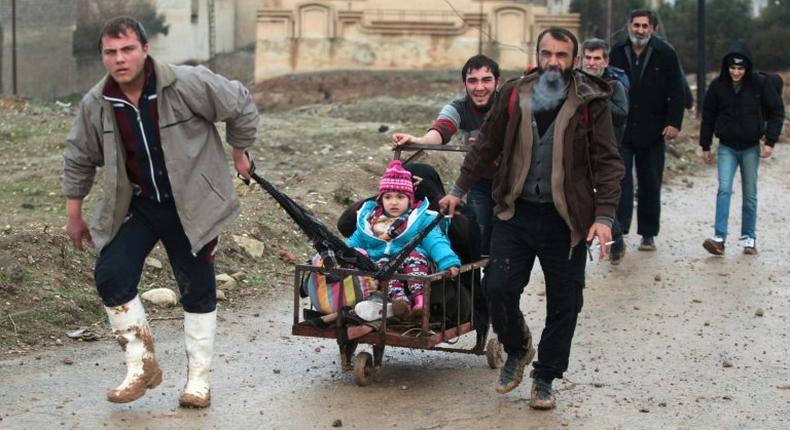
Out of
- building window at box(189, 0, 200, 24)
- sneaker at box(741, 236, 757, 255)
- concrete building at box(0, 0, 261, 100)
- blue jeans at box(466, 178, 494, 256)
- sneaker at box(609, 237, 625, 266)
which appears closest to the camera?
blue jeans at box(466, 178, 494, 256)

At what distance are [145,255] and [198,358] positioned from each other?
0.57 metres

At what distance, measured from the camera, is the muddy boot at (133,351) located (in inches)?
271

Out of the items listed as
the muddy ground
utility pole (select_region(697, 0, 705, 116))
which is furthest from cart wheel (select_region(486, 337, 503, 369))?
utility pole (select_region(697, 0, 705, 116))

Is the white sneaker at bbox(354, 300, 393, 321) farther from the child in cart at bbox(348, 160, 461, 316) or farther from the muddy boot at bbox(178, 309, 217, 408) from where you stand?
the muddy boot at bbox(178, 309, 217, 408)

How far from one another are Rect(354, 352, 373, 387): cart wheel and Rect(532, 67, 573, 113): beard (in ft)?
5.28

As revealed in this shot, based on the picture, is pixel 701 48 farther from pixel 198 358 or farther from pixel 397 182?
pixel 198 358

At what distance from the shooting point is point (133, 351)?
693cm

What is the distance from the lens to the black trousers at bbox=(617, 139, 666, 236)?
12.4 m

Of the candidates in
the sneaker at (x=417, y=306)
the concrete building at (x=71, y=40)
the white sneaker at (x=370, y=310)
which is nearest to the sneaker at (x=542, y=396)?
the sneaker at (x=417, y=306)

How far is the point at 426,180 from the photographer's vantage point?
834 centimetres

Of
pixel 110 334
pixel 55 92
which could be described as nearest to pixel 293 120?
pixel 55 92

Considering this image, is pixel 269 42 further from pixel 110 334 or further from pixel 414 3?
pixel 110 334

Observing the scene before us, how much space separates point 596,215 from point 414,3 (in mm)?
31897

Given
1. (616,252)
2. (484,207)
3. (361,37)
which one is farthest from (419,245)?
(361,37)
